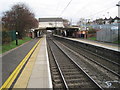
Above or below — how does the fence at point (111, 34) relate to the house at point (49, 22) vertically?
below

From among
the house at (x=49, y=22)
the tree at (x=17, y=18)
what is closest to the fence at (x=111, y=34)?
the tree at (x=17, y=18)

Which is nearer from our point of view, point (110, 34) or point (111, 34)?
point (111, 34)

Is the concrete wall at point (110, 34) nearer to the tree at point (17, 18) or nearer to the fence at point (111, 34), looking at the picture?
the fence at point (111, 34)

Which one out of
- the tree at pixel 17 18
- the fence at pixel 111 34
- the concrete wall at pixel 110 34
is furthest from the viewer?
the tree at pixel 17 18

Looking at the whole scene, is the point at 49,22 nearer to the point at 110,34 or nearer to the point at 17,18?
the point at 17,18

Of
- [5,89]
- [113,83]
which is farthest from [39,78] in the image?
[113,83]

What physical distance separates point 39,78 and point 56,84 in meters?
0.89

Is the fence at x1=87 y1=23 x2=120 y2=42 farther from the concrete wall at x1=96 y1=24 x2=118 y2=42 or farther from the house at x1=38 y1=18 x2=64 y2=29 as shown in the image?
the house at x1=38 y1=18 x2=64 y2=29

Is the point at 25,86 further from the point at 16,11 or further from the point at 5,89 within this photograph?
the point at 16,11

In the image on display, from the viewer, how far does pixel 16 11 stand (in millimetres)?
44188

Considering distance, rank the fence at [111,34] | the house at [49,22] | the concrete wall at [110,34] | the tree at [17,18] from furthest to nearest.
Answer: the house at [49,22] → the tree at [17,18] → the concrete wall at [110,34] → the fence at [111,34]

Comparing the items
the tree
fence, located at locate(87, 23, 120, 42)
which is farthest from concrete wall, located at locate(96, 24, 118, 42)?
the tree

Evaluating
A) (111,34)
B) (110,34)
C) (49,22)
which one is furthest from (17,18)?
(49,22)

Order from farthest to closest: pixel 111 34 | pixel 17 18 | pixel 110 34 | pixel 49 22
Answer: pixel 49 22, pixel 17 18, pixel 110 34, pixel 111 34
